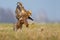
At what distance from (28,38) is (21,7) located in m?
2.81

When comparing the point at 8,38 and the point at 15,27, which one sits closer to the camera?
the point at 8,38

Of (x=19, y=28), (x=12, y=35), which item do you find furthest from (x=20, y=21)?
(x=12, y=35)

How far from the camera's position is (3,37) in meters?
6.97

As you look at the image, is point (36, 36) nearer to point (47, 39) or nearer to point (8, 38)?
point (47, 39)

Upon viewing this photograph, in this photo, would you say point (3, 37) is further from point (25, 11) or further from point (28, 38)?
point (25, 11)

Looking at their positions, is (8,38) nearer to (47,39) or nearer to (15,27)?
(47,39)

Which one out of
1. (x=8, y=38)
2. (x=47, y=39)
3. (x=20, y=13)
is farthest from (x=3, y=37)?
(x=20, y=13)

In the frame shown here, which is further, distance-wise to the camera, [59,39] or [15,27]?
[15,27]

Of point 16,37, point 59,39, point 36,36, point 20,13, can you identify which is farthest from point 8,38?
point 20,13

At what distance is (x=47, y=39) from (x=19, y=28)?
290 centimetres

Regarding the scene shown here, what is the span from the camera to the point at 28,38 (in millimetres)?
6867

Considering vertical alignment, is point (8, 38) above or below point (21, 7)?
below

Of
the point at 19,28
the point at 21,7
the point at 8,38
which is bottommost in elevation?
the point at 8,38

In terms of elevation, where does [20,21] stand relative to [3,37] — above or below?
above
